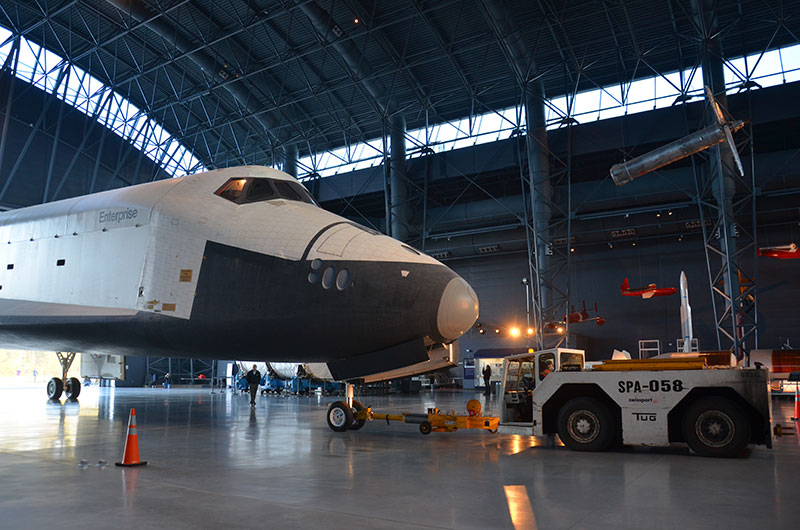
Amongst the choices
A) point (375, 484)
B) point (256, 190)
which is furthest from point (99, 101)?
point (375, 484)

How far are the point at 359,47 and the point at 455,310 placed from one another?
78.1 ft

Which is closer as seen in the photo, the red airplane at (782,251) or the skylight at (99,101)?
the red airplane at (782,251)

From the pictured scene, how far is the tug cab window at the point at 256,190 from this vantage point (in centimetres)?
897

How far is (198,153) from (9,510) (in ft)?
122

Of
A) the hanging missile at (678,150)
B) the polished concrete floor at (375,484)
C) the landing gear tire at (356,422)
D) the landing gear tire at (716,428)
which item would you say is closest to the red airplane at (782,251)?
the hanging missile at (678,150)

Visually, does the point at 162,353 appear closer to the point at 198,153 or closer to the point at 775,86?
Answer: the point at 775,86

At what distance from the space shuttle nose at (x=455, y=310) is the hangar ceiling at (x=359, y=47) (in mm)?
18769

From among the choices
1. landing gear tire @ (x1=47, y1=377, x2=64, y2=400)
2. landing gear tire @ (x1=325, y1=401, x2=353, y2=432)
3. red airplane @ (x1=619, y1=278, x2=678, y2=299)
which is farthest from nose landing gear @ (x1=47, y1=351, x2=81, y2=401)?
red airplane @ (x1=619, y1=278, x2=678, y2=299)

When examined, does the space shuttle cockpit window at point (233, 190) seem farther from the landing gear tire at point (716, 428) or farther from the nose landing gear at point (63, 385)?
the nose landing gear at point (63, 385)

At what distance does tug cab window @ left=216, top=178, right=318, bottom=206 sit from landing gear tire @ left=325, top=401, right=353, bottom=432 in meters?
3.76

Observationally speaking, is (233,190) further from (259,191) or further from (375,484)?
(375,484)

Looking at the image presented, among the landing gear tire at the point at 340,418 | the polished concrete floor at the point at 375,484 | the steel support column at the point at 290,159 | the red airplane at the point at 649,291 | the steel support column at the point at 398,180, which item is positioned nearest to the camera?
the polished concrete floor at the point at 375,484

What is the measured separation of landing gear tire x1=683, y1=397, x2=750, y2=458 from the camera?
7223 millimetres

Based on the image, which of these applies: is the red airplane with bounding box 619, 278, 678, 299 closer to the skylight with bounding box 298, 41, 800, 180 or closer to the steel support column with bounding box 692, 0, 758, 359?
the steel support column with bounding box 692, 0, 758, 359
